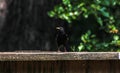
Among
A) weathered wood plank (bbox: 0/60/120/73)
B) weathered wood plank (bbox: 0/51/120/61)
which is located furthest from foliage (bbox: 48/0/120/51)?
weathered wood plank (bbox: 0/51/120/61)

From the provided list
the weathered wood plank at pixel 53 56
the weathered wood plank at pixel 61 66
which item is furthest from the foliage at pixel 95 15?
the weathered wood plank at pixel 53 56

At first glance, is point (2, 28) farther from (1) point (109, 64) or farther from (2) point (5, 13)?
(1) point (109, 64)

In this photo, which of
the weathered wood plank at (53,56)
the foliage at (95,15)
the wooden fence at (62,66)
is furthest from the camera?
the foliage at (95,15)

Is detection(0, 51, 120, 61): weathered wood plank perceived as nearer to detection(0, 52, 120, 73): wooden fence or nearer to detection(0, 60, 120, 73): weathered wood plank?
detection(0, 52, 120, 73): wooden fence

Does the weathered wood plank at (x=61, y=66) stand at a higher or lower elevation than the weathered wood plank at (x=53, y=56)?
lower

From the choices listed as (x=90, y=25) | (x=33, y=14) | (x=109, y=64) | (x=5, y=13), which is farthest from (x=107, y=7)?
(x=109, y=64)

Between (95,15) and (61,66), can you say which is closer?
(61,66)

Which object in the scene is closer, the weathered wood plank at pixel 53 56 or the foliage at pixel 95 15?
the weathered wood plank at pixel 53 56

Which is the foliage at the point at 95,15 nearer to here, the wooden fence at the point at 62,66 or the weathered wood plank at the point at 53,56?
the wooden fence at the point at 62,66

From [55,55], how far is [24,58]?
0.26 metres

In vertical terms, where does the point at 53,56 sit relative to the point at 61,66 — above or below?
above

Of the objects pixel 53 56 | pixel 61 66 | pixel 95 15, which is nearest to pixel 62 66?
pixel 61 66

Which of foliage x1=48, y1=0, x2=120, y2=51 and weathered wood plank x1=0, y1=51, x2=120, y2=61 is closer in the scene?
weathered wood plank x1=0, y1=51, x2=120, y2=61

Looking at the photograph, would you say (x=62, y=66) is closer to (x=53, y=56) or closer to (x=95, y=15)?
(x=53, y=56)
